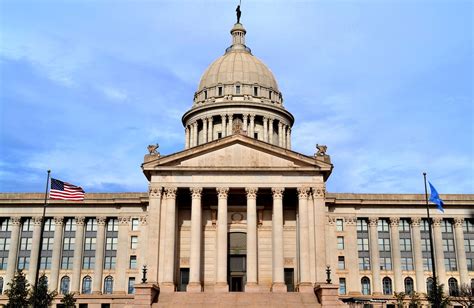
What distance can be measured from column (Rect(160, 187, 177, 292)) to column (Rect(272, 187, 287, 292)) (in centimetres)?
927

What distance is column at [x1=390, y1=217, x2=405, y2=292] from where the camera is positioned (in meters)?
64.0

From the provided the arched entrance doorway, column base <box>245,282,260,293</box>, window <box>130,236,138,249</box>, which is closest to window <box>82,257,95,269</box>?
window <box>130,236,138,249</box>

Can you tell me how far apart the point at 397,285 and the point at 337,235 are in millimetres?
8446

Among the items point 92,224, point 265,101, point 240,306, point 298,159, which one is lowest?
point 240,306

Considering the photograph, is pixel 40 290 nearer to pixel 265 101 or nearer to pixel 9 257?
pixel 9 257

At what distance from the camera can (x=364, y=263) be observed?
65.3m

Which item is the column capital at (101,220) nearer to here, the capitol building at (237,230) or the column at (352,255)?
the capitol building at (237,230)

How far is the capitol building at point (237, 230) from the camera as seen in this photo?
52.7 meters

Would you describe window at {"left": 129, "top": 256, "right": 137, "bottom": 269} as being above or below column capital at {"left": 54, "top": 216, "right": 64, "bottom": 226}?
below

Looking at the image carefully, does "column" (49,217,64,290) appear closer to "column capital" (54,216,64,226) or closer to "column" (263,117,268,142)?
"column capital" (54,216,64,226)

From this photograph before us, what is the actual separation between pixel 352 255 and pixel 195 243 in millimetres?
20268

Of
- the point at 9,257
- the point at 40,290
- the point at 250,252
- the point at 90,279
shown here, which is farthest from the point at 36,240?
the point at 250,252

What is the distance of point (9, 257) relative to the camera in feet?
213

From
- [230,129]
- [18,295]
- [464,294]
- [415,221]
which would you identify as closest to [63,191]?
[18,295]
